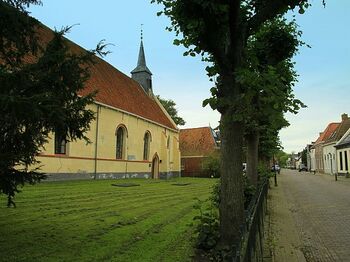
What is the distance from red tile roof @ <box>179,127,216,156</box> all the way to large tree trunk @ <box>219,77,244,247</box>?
44455 millimetres

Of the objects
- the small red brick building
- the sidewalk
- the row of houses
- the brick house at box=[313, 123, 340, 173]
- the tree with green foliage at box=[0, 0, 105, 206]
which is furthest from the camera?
the brick house at box=[313, 123, 340, 173]

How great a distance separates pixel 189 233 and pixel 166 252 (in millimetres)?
1720

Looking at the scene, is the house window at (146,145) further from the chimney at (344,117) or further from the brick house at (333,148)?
the chimney at (344,117)

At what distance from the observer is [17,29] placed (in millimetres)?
6828

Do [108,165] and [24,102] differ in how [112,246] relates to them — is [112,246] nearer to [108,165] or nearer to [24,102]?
[24,102]

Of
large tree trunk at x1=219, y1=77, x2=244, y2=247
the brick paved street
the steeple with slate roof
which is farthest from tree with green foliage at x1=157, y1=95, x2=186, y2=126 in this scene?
large tree trunk at x1=219, y1=77, x2=244, y2=247

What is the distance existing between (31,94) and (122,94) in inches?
1099

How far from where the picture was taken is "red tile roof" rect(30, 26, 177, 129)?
1160 inches

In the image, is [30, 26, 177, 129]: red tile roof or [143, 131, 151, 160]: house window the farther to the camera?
[143, 131, 151, 160]: house window

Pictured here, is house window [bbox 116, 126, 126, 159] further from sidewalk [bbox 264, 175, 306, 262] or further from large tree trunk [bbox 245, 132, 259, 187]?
sidewalk [bbox 264, 175, 306, 262]

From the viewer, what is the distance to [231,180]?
6332mm

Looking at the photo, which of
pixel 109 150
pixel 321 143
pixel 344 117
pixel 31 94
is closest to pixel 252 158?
pixel 31 94

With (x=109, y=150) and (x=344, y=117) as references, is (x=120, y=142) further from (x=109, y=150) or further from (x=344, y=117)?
(x=344, y=117)

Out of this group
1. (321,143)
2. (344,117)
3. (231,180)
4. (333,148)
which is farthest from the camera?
(321,143)
